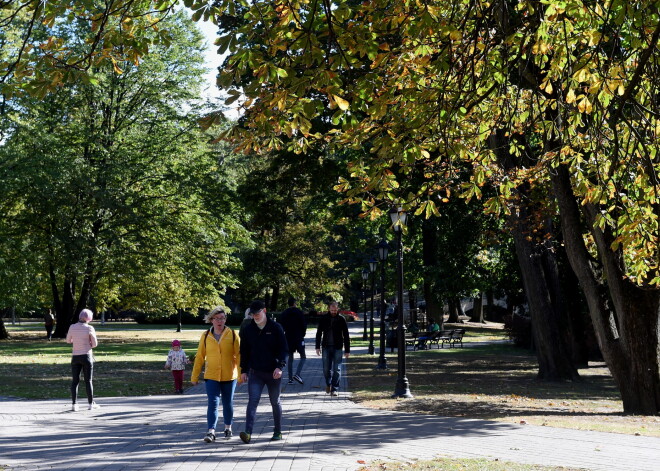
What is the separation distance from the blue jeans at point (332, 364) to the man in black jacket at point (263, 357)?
5395 mm

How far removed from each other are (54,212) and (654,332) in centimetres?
2578

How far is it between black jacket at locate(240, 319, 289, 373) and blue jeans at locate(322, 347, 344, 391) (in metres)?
5.39

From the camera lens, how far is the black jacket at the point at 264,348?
9883mm

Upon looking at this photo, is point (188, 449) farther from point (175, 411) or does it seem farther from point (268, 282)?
point (268, 282)

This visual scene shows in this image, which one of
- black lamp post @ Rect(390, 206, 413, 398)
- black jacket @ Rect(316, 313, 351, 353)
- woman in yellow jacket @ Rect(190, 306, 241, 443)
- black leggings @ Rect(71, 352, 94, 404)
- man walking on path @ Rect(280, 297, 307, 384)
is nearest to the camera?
woman in yellow jacket @ Rect(190, 306, 241, 443)

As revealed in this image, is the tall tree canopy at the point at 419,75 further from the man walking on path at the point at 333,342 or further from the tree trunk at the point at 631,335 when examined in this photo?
the man walking on path at the point at 333,342

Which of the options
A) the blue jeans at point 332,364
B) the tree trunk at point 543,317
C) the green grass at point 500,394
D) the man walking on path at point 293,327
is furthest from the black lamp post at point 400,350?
the tree trunk at point 543,317

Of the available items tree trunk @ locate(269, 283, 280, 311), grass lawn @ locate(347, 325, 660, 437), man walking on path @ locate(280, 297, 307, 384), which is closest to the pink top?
man walking on path @ locate(280, 297, 307, 384)

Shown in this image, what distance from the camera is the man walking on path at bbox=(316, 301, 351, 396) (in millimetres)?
15242

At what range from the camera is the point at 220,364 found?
9.97 metres

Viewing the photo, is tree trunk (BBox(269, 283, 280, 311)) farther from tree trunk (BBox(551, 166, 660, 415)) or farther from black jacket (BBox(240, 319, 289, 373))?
black jacket (BBox(240, 319, 289, 373))

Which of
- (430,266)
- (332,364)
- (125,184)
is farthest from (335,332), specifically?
(125,184)

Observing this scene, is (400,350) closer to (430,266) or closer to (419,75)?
(419,75)

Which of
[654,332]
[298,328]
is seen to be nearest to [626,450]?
[654,332]
